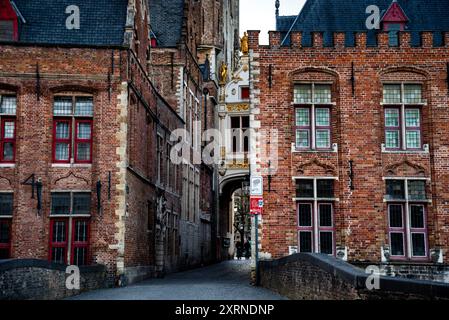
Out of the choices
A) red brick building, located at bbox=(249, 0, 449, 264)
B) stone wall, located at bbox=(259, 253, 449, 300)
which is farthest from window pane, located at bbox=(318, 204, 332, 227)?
stone wall, located at bbox=(259, 253, 449, 300)

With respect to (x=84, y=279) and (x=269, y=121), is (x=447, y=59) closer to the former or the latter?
(x=269, y=121)

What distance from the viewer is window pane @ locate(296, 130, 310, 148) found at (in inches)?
868

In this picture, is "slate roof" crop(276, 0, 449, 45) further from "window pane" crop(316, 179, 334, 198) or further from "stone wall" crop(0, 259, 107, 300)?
"stone wall" crop(0, 259, 107, 300)

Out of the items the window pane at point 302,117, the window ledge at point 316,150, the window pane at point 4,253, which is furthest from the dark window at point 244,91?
the window pane at point 4,253

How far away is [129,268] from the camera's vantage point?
21.9 m

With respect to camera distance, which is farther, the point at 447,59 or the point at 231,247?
the point at 231,247

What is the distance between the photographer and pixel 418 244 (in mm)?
21500

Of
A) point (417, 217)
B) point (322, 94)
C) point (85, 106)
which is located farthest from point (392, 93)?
point (85, 106)

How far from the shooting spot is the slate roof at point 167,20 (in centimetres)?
3612

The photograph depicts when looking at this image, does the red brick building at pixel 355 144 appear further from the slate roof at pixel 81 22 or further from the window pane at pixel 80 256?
the window pane at pixel 80 256

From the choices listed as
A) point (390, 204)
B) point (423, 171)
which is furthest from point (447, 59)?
point (390, 204)

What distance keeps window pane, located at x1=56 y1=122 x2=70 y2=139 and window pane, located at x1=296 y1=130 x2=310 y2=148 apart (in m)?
7.40
